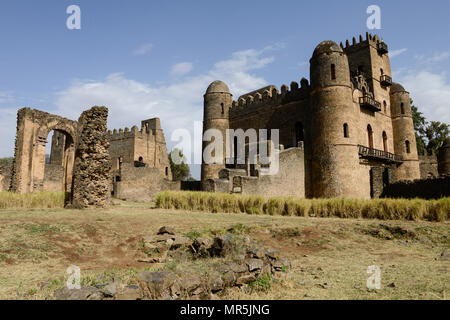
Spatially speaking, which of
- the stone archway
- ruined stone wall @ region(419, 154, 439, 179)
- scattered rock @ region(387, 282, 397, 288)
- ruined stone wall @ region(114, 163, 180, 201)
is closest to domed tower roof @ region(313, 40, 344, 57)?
ruined stone wall @ region(114, 163, 180, 201)

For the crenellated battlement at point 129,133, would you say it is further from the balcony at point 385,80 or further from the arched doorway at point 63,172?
the balcony at point 385,80

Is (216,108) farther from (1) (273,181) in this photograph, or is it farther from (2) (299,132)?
(1) (273,181)

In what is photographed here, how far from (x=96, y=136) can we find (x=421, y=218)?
12.3 metres

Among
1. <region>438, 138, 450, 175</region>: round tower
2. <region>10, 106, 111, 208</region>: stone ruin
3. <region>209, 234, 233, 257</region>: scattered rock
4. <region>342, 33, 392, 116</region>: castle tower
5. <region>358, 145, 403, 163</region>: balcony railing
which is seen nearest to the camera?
<region>209, 234, 233, 257</region>: scattered rock

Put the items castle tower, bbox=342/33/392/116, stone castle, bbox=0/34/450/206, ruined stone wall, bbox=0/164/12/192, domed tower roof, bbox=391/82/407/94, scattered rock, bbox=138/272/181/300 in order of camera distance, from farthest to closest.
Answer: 1. domed tower roof, bbox=391/82/407/94
2. castle tower, bbox=342/33/392/116
3. ruined stone wall, bbox=0/164/12/192
4. stone castle, bbox=0/34/450/206
5. scattered rock, bbox=138/272/181/300

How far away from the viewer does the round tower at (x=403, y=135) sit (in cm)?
2906

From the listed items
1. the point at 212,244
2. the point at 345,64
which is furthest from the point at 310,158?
the point at 212,244

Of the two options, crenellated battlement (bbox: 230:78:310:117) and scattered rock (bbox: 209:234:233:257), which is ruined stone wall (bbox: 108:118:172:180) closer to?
crenellated battlement (bbox: 230:78:310:117)

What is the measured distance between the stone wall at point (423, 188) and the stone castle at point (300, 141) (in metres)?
1.28

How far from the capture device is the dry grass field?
16.2ft

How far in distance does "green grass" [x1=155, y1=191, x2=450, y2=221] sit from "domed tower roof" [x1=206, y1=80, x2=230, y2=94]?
1676cm

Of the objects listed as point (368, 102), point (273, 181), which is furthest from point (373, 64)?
point (273, 181)

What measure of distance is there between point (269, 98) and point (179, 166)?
27095mm
